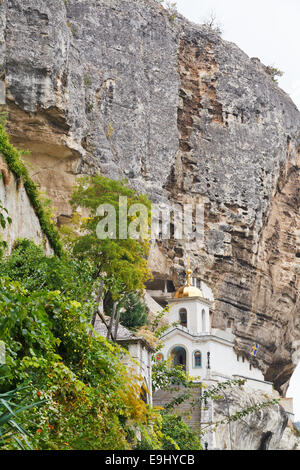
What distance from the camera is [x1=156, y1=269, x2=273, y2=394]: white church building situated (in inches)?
1416

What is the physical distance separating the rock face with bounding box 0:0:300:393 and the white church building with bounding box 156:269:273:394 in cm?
182

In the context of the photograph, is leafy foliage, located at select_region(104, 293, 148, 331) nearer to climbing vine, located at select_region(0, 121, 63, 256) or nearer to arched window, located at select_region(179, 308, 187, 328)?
arched window, located at select_region(179, 308, 187, 328)

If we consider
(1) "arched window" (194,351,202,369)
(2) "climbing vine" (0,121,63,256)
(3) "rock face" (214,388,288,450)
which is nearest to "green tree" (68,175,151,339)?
(2) "climbing vine" (0,121,63,256)

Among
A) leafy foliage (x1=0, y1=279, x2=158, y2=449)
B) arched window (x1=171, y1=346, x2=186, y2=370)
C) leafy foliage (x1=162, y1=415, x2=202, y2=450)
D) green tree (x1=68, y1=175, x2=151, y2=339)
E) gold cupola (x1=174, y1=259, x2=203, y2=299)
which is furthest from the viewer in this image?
gold cupola (x1=174, y1=259, x2=203, y2=299)

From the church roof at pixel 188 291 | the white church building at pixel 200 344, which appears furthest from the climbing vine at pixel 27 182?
the church roof at pixel 188 291

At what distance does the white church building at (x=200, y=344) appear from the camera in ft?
118

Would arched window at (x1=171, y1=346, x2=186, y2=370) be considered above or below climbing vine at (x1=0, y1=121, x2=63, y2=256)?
below

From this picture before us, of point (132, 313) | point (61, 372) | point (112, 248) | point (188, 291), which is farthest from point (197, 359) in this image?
point (61, 372)

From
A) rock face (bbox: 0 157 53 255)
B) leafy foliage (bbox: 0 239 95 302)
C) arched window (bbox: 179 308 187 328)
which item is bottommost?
leafy foliage (bbox: 0 239 95 302)

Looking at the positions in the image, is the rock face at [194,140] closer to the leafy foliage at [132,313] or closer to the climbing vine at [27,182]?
the leafy foliage at [132,313]

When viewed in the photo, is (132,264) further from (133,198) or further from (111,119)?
(111,119)

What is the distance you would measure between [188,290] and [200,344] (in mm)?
4442

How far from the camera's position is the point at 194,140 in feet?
143

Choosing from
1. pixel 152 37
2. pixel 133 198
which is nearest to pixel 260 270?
pixel 152 37
